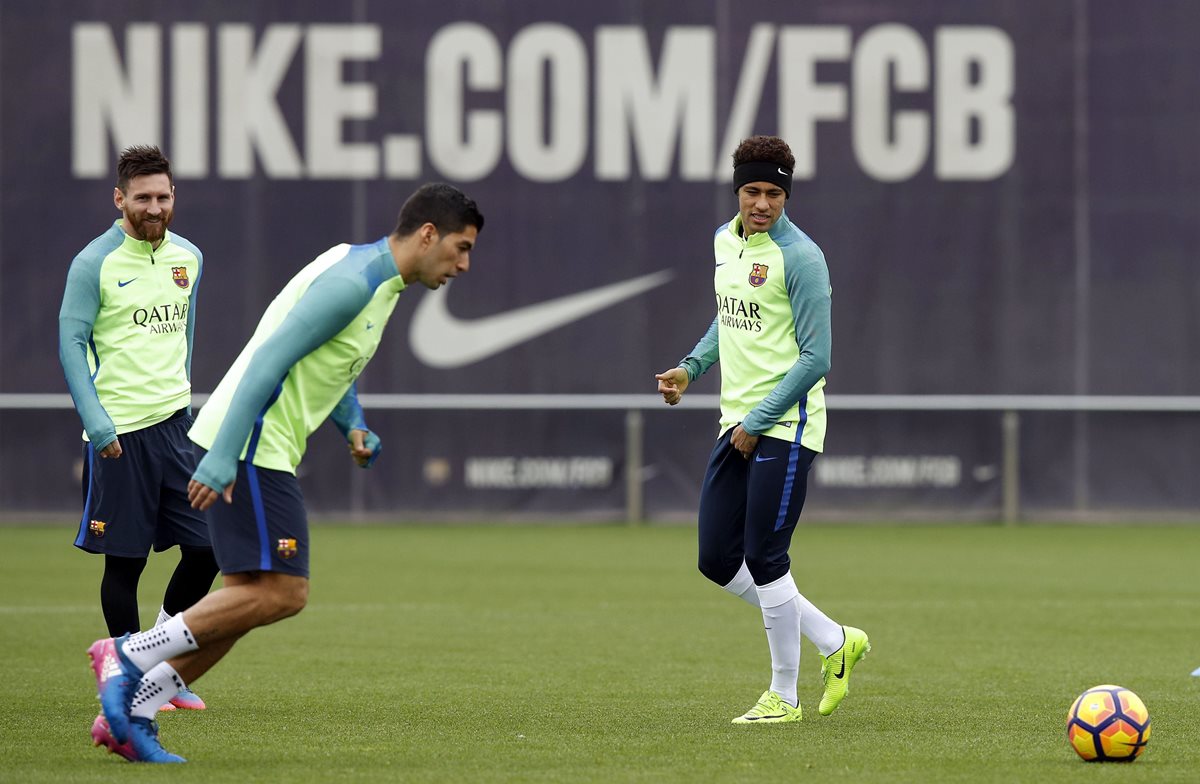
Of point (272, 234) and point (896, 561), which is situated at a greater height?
point (272, 234)

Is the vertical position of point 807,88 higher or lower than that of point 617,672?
higher

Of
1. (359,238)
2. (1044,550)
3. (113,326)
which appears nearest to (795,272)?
(113,326)

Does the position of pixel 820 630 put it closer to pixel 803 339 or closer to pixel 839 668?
pixel 839 668

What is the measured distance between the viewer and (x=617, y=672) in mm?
9109

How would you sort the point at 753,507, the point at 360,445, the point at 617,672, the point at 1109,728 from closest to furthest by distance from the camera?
the point at 1109,728
the point at 360,445
the point at 753,507
the point at 617,672

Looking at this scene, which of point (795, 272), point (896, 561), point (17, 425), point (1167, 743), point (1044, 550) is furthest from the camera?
point (17, 425)

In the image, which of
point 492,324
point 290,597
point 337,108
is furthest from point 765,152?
point 337,108

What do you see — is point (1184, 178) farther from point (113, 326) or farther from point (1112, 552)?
point (113, 326)

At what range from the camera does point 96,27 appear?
19.7 m

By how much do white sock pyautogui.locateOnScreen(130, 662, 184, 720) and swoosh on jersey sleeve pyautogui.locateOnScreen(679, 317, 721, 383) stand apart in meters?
2.77

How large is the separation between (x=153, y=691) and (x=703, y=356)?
3037 mm

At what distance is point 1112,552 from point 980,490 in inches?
123

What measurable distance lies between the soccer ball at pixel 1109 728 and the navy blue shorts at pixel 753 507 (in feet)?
4.85

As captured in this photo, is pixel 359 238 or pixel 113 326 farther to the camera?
pixel 359 238
